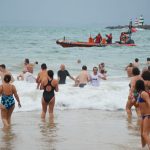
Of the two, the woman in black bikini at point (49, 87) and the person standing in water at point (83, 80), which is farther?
the person standing in water at point (83, 80)

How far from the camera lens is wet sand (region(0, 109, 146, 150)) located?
821 cm

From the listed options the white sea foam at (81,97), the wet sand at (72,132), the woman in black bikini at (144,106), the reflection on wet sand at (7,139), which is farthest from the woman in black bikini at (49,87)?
the woman in black bikini at (144,106)

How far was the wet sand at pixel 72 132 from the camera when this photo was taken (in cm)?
821

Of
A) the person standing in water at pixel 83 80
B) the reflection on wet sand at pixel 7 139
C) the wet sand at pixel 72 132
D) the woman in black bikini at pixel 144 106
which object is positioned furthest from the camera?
the person standing in water at pixel 83 80

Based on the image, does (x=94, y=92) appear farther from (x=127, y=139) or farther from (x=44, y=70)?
(x=127, y=139)

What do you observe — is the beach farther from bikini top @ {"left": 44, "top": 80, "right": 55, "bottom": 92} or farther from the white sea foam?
bikini top @ {"left": 44, "top": 80, "right": 55, "bottom": 92}

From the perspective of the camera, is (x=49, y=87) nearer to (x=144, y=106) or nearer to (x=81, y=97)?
(x=81, y=97)

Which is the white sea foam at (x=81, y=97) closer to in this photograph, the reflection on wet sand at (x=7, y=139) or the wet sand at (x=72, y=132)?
the wet sand at (x=72, y=132)

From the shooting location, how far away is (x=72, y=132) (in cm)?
941

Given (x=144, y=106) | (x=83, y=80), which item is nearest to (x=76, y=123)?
(x=144, y=106)

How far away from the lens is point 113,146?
8188 millimetres

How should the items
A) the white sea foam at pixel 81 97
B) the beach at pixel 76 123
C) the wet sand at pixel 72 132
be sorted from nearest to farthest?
the wet sand at pixel 72 132, the beach at pixel 76 123, the white sea foam at pixel 81 97

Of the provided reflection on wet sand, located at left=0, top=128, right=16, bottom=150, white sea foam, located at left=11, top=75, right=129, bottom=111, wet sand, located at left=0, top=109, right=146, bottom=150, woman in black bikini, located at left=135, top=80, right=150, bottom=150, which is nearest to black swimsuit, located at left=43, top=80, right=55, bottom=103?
wet sand, located at left=0, top=109, right=146, bottom=150

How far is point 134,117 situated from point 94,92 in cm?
333
